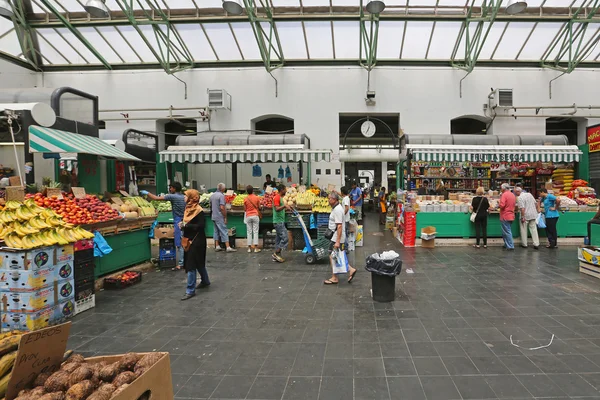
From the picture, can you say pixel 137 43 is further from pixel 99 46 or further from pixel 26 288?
pixel 26 288

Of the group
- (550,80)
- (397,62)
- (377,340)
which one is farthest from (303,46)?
(377,340)

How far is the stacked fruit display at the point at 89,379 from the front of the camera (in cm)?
170

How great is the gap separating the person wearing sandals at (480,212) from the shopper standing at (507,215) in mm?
417

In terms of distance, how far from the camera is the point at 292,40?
560 inches

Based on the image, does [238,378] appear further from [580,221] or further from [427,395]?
[580,221]

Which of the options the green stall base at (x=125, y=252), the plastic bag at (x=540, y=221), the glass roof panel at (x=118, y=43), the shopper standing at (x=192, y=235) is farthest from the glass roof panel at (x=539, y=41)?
the glass roof panel at (x=118, y=43)

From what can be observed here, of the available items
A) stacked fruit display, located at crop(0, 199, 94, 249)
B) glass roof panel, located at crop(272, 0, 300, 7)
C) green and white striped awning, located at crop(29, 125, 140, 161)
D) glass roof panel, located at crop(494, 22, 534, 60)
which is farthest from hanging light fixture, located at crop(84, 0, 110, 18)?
glass roof panel, located at crop(494, 22, 534, 60)

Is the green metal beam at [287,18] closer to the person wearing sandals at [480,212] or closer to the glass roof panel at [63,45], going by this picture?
the glass roof panel at [63,45]

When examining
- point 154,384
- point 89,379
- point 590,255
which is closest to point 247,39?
point 590,255

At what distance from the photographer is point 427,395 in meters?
2.86

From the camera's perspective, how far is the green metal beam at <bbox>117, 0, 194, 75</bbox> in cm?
1266

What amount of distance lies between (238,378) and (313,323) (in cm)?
154

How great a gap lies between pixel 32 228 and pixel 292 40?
12902 mm

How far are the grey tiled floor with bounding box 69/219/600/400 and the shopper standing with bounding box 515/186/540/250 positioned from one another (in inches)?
106
